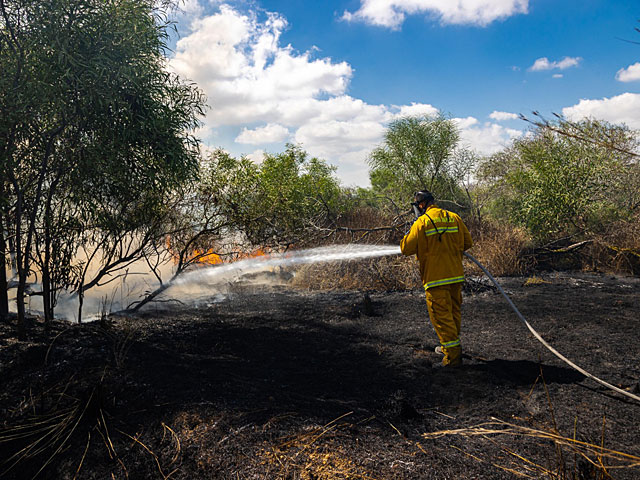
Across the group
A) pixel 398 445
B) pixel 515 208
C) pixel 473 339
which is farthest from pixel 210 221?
pixel 515 208

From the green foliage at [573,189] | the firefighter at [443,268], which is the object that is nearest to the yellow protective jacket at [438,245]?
the firefighter at [443,268]

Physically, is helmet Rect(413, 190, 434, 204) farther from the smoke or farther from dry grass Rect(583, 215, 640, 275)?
dry grass Rect(583, 215, 640, 275)

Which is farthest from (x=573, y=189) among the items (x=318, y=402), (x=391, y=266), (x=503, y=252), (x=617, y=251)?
(x=318, y=402)

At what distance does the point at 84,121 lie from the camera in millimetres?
4715

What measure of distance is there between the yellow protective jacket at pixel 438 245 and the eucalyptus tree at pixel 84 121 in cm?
330

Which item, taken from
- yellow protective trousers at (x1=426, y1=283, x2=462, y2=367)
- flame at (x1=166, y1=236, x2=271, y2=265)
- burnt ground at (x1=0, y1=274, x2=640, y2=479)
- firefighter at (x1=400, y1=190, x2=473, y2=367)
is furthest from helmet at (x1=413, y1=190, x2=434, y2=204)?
flame at (x1=166, y1=236, x2=271, y2=265)

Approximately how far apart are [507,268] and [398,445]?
908cm

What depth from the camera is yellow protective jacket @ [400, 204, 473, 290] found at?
15.0ft

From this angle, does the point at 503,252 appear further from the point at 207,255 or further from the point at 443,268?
the point at 207,255

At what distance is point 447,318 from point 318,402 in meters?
1.86

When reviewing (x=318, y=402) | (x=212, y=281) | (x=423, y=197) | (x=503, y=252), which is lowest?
(x=318, y=402)

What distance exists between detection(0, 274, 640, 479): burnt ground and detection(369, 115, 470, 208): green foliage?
8790 millimetres

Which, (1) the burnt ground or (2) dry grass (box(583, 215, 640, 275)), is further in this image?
(2) dry grass (box(583, 215, 640, 275))

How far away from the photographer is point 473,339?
564cm
